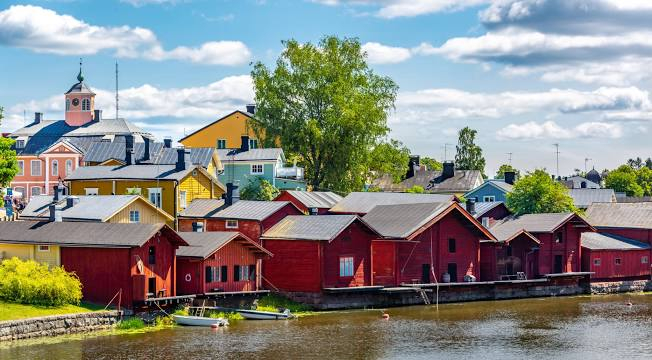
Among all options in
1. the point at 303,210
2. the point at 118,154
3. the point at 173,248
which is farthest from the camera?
the point at 118,154

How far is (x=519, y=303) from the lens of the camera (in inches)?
2763

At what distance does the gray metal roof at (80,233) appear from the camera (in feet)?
179

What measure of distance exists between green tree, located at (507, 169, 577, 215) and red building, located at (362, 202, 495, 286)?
692 inches

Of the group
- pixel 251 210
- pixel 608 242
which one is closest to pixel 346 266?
pixel 251 210

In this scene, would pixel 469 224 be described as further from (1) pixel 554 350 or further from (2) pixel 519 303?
(1) pixel 554 350

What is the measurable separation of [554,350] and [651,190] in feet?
433

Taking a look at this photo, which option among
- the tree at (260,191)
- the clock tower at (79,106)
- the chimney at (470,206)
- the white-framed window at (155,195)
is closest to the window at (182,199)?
the white-framed window at (155,195)

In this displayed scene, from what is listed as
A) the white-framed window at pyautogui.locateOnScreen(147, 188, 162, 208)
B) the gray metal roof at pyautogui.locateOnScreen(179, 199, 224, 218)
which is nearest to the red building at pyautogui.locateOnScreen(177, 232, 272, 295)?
the gray metal roof at pyautogui.locateOnScreen(179, 199, 224, 218)

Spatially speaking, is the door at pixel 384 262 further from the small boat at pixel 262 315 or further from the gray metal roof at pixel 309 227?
the small boat at pixel 262 315

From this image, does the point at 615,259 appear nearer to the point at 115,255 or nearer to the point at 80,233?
the point at 115,255

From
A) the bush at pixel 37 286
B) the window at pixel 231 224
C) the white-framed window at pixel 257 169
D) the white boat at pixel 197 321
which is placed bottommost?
the white boat at pixel 197 321

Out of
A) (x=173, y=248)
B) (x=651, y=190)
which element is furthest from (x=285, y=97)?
(x=651, y=190)

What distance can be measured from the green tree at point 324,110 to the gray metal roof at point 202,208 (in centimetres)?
1981

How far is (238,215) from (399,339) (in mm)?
21250
